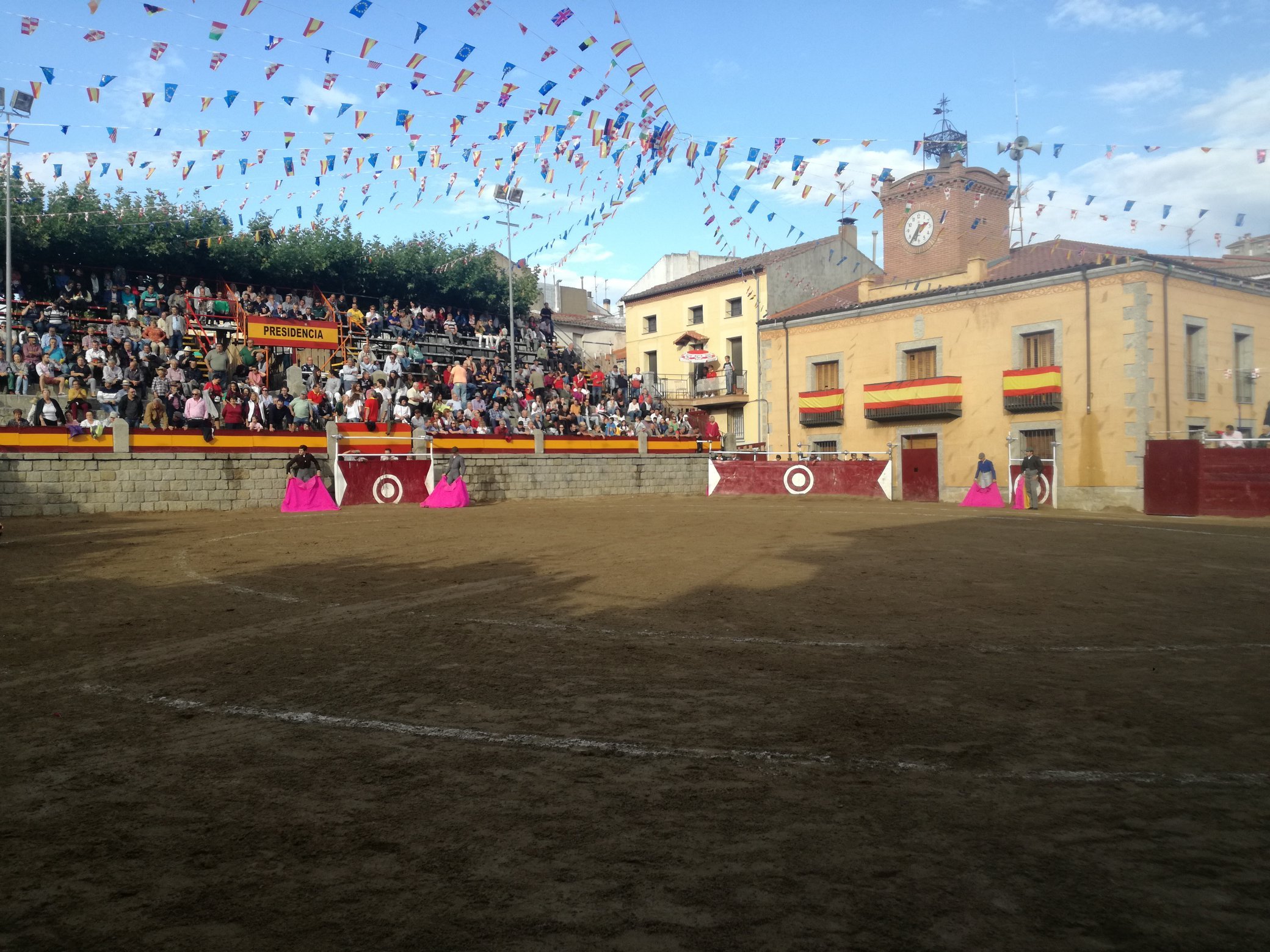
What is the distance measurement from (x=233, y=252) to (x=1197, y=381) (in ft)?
117

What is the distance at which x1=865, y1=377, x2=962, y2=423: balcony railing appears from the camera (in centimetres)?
3412

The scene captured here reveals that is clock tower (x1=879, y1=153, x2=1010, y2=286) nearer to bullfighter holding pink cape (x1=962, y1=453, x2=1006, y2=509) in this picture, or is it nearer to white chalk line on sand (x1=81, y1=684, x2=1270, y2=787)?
bullfighter holding pink cape (x1=962, y1=453, x2=1006, y2=509)

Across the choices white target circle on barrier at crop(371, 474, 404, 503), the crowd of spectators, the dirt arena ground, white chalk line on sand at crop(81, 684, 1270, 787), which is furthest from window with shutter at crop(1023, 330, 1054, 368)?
white chalk line on sand at crop(81, 684, 1270, 787)

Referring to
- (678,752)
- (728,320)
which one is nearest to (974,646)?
(678,752)

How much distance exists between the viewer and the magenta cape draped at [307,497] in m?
23.3

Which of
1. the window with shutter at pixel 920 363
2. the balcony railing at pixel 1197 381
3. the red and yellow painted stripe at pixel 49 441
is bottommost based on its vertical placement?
the red and yellow painted stripe at pixel 49 441

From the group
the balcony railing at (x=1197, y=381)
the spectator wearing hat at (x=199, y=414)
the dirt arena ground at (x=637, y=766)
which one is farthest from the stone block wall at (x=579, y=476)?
the dirt arena ground at (x=637, y=766)

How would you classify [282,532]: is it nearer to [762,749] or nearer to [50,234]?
[762,749]

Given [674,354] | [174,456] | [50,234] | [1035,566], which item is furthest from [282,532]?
[674,354]

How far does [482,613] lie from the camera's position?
30.3ft

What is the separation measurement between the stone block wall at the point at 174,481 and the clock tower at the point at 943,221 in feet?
58.8

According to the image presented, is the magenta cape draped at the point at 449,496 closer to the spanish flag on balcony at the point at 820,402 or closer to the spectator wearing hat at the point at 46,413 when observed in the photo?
the spectator wearing hat at the point at 46,413

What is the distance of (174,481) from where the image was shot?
22.9 meters

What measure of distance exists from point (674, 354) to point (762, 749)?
45.4m
